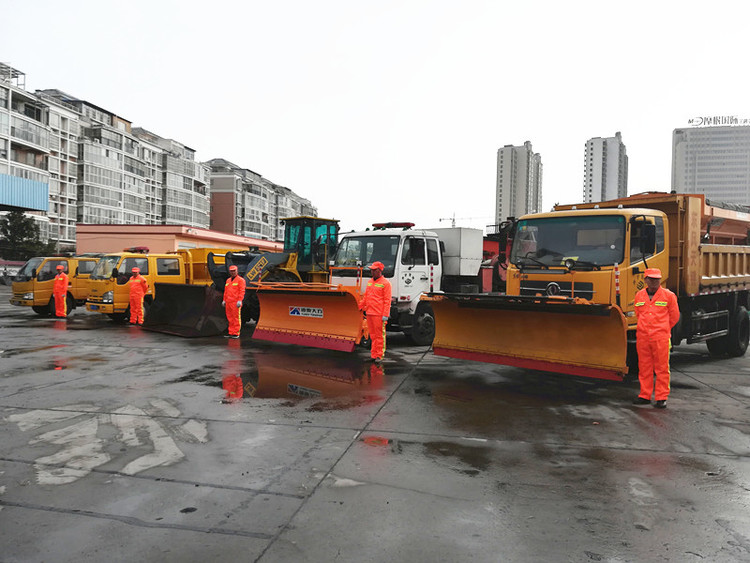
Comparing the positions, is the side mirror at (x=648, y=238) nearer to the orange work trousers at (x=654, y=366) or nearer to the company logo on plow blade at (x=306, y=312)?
the orange work trousers at (x=654, y=366)

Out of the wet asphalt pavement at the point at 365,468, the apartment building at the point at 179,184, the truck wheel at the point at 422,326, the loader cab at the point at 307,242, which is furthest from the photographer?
the apartment building at the point at 179,184

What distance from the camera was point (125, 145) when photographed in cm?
7669

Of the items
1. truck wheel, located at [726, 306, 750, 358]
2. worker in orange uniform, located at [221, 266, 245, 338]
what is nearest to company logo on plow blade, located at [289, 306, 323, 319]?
worker in orange uniform, located at [221, 266, 245, 338]

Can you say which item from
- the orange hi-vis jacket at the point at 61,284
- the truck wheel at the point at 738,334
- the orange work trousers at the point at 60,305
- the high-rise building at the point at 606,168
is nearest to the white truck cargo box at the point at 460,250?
the truck wheel at the point at 738,334

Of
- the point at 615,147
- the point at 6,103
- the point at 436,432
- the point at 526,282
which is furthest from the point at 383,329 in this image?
the point at 6,103

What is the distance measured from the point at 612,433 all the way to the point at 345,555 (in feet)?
12.1

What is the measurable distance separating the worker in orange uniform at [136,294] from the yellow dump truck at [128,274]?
327mm

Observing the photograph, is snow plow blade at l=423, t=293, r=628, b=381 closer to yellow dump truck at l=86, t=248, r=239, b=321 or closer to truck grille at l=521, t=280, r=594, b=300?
truck grille at l=521, t=280, r=594, b=300

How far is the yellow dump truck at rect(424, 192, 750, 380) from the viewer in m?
A: 7.69

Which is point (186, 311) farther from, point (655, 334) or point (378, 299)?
point (655, 334)

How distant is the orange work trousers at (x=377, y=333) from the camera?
33.2 ft

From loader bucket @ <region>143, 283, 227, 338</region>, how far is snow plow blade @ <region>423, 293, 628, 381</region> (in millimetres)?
6706

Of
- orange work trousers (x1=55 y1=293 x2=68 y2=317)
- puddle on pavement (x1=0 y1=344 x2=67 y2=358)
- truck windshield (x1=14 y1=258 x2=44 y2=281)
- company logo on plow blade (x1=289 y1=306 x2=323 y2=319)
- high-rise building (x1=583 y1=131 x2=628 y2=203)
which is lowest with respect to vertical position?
puddle on pavement (x1=0 y1=344 x2=67 y2=358)

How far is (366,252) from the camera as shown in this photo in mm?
12406
